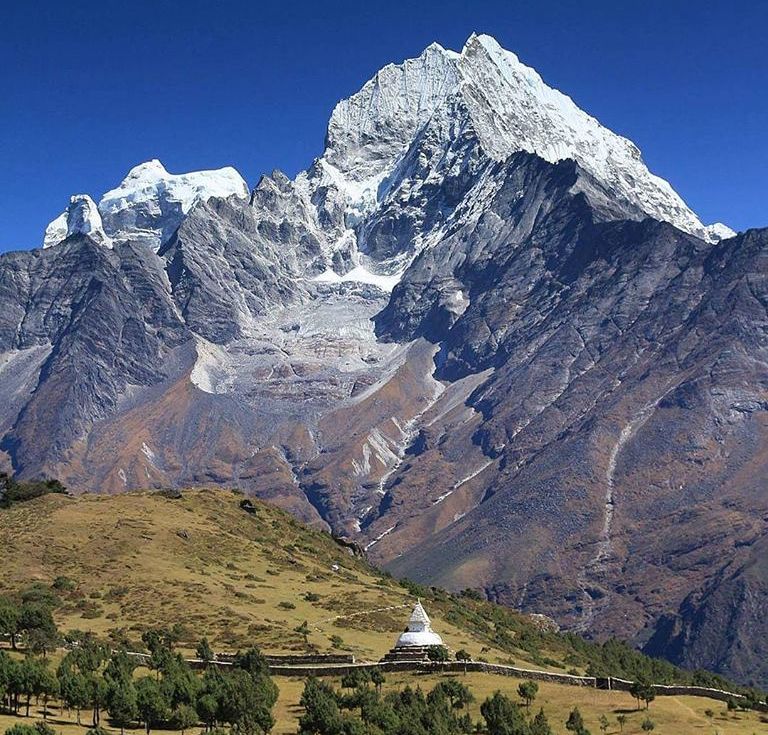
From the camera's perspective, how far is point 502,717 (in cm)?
13200

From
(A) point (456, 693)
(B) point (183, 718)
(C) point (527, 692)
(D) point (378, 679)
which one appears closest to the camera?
(B) point (183, 718)

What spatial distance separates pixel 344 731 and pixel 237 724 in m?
8.97

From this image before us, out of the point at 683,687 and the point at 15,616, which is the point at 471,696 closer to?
the point at 683,687

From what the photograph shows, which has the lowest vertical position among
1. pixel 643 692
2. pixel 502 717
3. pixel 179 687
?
pixel 179 687

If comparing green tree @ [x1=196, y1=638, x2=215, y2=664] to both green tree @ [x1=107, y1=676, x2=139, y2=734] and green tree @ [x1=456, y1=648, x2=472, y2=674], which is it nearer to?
green tree @ [x1=456, y1=648, x2=472, y2=674]

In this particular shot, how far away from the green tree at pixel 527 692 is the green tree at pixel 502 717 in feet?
23.4

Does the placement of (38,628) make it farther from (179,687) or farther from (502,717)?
(502,717)

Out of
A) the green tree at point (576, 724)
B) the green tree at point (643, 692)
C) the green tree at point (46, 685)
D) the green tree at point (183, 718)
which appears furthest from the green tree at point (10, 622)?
the green tree at point (643, 692)

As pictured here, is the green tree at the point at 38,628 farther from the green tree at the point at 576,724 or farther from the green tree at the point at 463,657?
the green tree at the point at 576,724

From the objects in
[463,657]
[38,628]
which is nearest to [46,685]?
[38,628]

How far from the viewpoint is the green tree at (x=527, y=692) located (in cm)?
14462

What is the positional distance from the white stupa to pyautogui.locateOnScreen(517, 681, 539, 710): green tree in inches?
739

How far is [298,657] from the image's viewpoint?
539 ft

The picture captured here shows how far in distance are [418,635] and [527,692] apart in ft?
73.9
